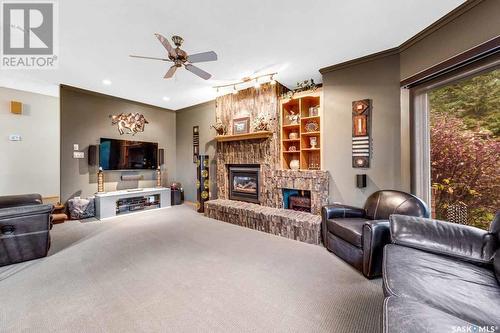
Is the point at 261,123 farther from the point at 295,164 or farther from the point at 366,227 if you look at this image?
the point at 366,227

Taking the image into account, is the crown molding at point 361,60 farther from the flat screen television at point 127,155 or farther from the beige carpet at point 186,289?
the flat screen television at point 127,155

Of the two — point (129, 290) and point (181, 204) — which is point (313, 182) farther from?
point (181, 204)

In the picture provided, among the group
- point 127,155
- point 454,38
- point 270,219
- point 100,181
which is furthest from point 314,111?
point 100,181

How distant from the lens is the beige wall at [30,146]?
419 cm

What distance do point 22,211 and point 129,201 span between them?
2584 millimetres

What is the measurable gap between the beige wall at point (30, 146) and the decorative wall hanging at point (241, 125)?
4.30m

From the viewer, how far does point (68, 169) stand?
14.3ft

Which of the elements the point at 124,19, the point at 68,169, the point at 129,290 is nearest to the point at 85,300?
the point at 129,290

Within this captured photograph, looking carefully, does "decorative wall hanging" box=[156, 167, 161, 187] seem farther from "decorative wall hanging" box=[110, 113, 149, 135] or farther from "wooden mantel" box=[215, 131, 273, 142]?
"wooden mantel" box=[215, 131, 273, 142]

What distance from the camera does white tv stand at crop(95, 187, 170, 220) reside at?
4.39 meters

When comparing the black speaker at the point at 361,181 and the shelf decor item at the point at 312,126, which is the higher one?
the shelf decor item at the point at 312,126

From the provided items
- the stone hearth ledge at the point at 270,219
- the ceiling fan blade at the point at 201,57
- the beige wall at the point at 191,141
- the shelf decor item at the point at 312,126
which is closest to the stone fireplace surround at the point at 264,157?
the stone hearth ledge at the point at 270,219

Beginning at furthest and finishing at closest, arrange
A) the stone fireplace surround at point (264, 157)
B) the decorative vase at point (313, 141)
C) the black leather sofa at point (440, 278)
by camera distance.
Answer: the decorative vase at point (313, 141) → the stone fireplace surround at point (264, 157) → the black leather sofa at point (440, 278)

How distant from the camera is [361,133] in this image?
321 centimetres
